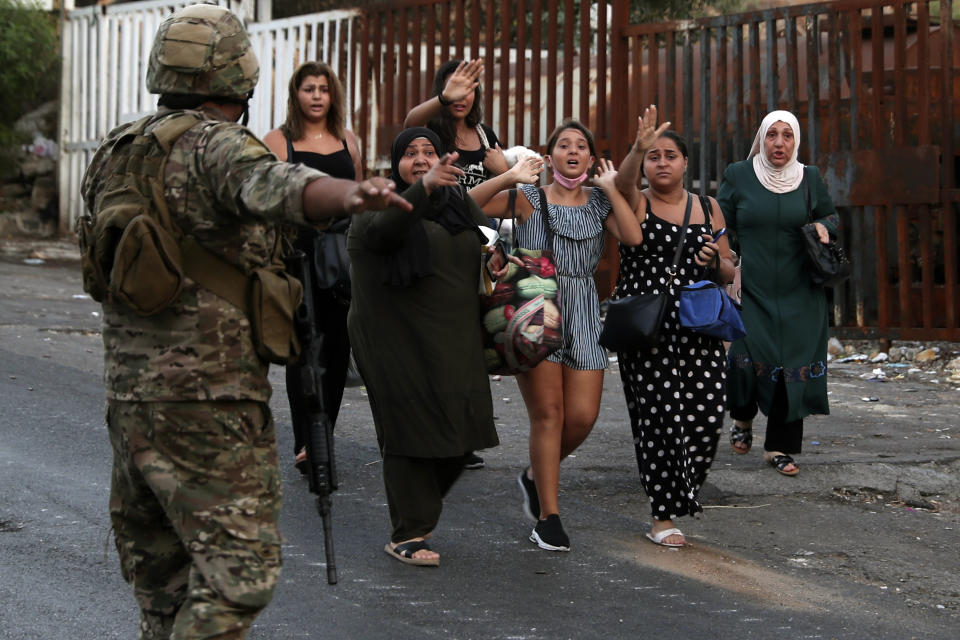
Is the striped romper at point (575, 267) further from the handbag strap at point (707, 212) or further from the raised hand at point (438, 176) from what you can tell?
the raised hand at point (438, 176)

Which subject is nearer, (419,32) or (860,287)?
(860,287)

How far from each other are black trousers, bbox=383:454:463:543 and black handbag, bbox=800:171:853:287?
2.43 m

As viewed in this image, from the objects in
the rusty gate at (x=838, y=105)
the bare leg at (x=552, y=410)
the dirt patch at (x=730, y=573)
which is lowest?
the dirt patch at (x=730, y=573)

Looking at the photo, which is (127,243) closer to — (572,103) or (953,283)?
(953,283)

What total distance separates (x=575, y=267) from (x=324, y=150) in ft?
4.95

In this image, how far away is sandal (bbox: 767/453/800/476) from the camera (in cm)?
659

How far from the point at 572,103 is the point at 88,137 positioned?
754 cm

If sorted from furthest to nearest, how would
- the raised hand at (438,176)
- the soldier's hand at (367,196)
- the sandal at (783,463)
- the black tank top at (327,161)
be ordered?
the sandal at (783,463)
the black tank top at (327,161)
the raised hand at (438,176)
the soldier's hand at (367,196)

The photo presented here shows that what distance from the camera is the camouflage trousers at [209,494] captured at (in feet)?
10.2

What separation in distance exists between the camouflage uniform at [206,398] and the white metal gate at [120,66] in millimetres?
11576

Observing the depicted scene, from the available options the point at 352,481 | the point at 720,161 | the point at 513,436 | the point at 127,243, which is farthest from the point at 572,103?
the point at 127,243

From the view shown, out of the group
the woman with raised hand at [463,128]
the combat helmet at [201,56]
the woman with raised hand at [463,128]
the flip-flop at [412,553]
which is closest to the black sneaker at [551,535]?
the flip-flop at [412,553]

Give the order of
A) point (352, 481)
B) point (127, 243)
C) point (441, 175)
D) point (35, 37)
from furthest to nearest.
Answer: point (35, 37) < point (352, 481) < point (441, 175) < point (127, 243)

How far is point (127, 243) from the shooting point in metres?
3.06
